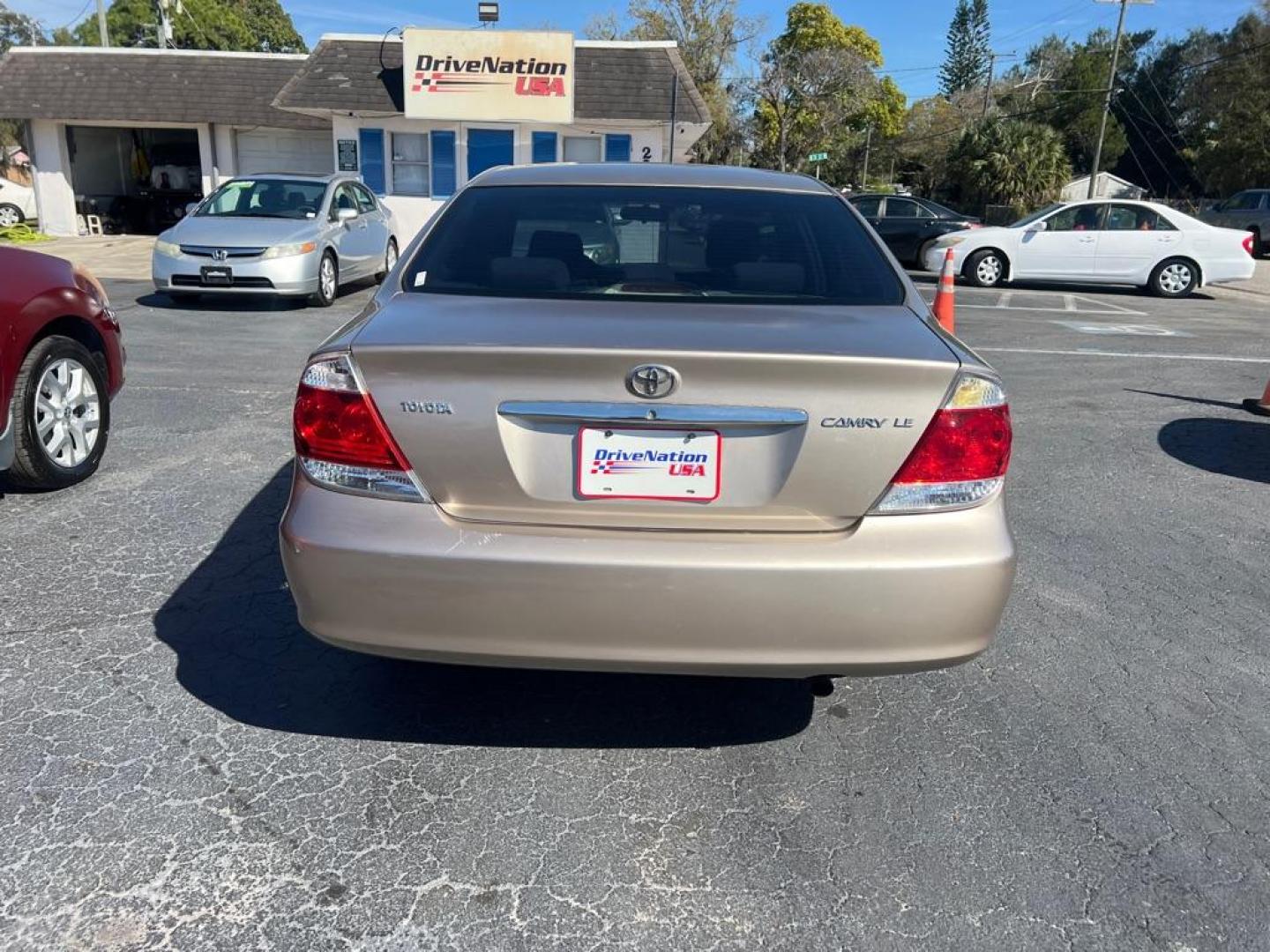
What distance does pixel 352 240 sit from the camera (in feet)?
41.9

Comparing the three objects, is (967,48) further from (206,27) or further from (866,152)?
(206,27)

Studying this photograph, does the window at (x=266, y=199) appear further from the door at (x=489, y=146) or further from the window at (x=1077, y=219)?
the window at (x=1077, y=219)

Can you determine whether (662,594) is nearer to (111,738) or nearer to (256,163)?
(111,738)

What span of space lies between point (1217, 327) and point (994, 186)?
2840 centimetres

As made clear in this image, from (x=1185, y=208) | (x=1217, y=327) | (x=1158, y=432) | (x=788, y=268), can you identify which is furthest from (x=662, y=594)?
(x=1185, y=208)

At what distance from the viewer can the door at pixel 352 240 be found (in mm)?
12367

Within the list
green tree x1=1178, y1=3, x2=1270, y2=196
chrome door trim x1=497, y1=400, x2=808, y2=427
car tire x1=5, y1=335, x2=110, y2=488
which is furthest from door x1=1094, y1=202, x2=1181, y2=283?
green tree x1=1178, y1=3, x2=1270, y2=196

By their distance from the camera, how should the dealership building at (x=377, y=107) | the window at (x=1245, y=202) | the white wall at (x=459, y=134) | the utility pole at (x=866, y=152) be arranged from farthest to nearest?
the utility pole at (x=866, y=152), the window at (x=1245, y=202), the white wall at (x=459, y=134), the dealership building at (x=377, y=107)

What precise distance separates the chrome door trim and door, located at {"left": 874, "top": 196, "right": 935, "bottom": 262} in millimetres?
16875

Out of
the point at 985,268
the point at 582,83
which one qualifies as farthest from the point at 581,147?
the point at 985,268

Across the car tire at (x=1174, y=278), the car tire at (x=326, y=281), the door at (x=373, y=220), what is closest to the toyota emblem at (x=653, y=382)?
the car tire at (x=326, y=281)

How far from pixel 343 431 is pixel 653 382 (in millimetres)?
774

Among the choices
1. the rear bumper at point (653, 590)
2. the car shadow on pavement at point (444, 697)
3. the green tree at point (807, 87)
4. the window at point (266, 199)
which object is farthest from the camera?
the green tree at point (807, 87)

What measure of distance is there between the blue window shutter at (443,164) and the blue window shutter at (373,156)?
1.13 metres
